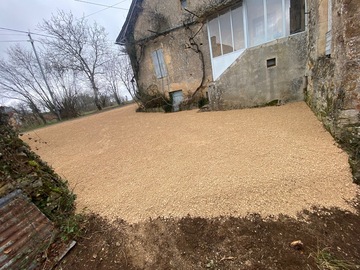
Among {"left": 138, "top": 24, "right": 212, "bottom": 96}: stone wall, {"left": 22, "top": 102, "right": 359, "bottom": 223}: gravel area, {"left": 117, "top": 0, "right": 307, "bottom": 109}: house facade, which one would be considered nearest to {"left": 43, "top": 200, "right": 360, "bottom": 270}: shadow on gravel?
{"left": 22, "top": 102, "right": 359, "bottom": 223}: gravel area

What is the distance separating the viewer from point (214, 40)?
6.93 metres

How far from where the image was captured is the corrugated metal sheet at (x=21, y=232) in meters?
1.52

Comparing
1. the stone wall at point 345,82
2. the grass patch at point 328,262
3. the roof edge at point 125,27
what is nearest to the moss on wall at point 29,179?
the grass patch at point 328,262

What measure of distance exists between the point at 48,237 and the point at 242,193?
236 centimetres

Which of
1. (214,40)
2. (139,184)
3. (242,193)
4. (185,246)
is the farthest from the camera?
(214,40)

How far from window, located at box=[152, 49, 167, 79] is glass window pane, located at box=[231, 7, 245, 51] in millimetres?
4710

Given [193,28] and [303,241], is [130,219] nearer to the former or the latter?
[303,241]

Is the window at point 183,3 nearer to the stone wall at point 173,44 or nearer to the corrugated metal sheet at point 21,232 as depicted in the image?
the stone wall at point 173,44

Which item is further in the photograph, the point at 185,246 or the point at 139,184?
the point at 139,184

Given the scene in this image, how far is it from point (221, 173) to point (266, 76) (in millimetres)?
4826

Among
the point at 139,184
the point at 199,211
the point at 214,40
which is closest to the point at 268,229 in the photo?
the point at 199,211

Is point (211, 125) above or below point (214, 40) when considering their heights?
below

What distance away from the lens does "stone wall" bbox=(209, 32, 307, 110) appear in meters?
5.35

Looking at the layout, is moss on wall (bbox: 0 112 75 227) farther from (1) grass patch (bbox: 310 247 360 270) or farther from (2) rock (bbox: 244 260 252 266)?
(1) grass patch (bbox: 310 247 360 270)
